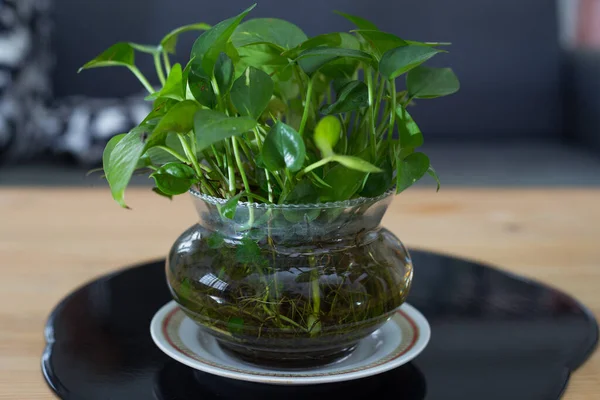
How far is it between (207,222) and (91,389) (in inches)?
5.6

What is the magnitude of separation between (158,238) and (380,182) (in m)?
0.49

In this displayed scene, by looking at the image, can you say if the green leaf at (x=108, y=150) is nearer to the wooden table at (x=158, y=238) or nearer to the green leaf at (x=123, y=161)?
the green leaf at (x=123, y=161)

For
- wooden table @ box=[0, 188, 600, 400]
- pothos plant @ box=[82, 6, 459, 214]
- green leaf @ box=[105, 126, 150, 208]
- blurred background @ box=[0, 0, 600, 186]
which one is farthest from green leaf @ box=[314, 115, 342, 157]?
blurred background @ box=[0, 0, 600, 186]

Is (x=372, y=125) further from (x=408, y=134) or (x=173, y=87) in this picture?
(x=173, y=87)

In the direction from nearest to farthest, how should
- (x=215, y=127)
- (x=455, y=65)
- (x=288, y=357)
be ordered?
(x=215, y=127) → (x=288, y=357) → (x=455, y=65)

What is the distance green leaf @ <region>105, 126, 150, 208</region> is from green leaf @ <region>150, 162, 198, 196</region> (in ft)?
0.14

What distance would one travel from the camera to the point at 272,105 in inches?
21.4

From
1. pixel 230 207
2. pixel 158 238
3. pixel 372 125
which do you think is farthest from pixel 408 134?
pixel 158 238

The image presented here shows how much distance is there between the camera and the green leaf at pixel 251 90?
1.43ft

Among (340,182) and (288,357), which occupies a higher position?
(340,182)

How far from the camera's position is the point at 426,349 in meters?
0.57

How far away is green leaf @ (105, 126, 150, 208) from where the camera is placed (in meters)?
0.41

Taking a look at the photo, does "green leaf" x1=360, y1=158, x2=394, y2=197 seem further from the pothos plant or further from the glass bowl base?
the glass bowl base

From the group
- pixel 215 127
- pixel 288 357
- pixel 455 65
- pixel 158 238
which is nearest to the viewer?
pixel 215 127
